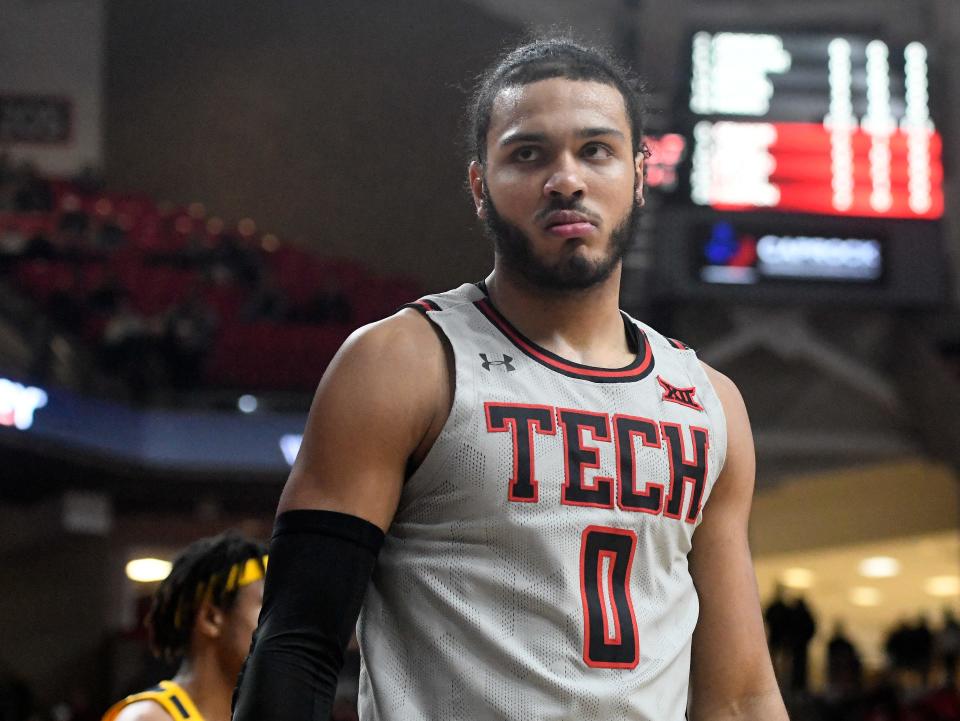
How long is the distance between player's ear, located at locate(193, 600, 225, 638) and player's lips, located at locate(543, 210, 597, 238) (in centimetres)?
201

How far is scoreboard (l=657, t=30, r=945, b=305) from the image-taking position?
1057 cm

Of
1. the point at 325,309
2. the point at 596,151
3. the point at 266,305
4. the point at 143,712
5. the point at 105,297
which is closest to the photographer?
the point at 596,151

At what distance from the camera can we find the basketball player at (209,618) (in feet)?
11.4

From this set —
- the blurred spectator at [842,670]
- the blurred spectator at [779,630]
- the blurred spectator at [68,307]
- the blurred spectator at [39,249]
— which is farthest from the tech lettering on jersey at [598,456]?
the blurred spectator at [39,249]

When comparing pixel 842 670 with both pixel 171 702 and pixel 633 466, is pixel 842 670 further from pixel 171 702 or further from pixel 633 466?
pixel 633 466

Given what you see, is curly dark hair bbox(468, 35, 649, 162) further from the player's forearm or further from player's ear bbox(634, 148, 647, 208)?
the player's forearm

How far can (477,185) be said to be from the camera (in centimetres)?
201

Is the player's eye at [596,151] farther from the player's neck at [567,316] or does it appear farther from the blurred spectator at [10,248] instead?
the blurred spectator at [10,248]

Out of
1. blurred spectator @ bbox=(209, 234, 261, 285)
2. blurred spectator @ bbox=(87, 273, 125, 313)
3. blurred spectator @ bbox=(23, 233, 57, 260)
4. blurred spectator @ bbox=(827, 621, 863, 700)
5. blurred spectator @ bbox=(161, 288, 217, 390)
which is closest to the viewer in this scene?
blurred spectator @ bbox=(827, 621, 863, 700)

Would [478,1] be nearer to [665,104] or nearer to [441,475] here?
[665,104]

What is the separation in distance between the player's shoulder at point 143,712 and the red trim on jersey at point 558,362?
1.74 meters

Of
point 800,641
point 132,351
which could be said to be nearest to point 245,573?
point 800,641

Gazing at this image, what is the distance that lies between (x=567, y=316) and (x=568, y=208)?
0.17 m

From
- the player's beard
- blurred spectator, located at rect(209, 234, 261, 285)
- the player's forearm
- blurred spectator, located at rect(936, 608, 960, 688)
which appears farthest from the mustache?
blurred spectator, located at rect(209, 234, 261, 285)
